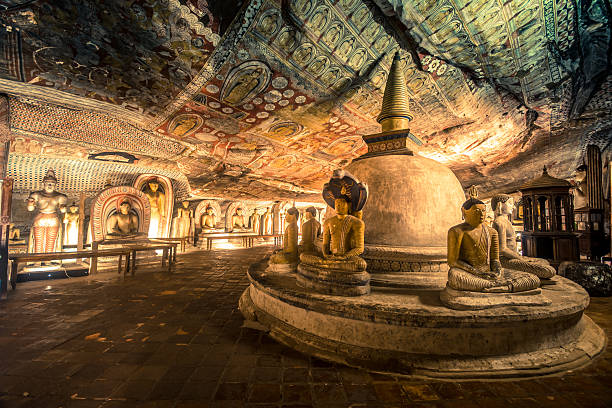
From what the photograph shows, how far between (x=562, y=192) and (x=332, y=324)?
27.1ft

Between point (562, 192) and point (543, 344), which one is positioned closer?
point (543, 344)

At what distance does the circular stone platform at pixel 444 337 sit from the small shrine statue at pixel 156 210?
9977mm

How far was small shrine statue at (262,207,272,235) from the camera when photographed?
15.8 metres

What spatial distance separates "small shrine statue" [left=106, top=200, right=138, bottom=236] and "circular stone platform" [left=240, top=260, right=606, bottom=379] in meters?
Answer: 8.56

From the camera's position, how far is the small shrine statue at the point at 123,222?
8453mm

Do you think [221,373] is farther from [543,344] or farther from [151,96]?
[151,96]

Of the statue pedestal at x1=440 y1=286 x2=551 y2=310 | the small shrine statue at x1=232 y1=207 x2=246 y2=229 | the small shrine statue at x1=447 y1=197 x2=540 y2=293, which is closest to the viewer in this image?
the statue pedestal at x1=440 y1=286 x2=551 y2=310

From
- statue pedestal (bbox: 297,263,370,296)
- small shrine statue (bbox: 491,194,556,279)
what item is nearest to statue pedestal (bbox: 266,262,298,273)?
statue pedestal (bbox: 297,263,370,296)

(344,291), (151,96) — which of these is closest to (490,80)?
(344,291)

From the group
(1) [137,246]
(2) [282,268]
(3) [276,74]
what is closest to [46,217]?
(1) [137,246]

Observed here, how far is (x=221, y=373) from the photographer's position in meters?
2.26

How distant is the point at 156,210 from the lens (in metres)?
10.5

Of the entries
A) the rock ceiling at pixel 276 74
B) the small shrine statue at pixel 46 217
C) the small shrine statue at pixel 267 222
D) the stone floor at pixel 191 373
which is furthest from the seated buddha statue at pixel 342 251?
the small shrine statue at pixel 267 222

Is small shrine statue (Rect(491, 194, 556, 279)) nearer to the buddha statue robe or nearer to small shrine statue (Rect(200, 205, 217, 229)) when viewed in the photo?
the buddha statue robe
